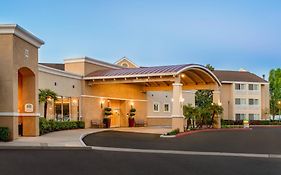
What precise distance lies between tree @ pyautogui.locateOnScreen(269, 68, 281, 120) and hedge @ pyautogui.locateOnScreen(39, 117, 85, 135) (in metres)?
44.6

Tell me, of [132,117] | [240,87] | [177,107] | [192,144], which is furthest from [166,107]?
[192,144]

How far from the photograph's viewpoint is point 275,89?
222 feet

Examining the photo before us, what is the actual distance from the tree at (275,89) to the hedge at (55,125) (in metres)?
44.6

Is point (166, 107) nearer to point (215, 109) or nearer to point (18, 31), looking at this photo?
point (215, 109)

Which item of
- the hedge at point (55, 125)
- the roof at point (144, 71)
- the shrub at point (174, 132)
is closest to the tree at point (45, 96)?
the hedge at point (55, 125)

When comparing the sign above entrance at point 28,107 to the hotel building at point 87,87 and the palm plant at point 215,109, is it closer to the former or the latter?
the hotel building at point 87,87

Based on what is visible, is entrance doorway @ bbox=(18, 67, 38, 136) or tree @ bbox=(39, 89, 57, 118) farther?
tree @ bbox=(39, 89, 57, 118)

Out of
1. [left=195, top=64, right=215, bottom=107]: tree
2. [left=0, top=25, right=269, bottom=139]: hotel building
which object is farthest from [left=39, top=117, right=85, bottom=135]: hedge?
[left=195, top=64, right=215, bottom=107]: tree

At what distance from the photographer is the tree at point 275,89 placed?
2601 inches

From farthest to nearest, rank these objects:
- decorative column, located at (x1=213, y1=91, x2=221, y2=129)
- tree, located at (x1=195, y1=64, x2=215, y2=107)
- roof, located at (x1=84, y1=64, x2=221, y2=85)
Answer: tree, located at (x1=195, y1=64, x2=215, y2=107) → decorative column, located at (x1=213, y1=91, x2=221, y2=129) → roof, located at (x1=84, y1=64, x2=221, y2=85)

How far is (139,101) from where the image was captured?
Result: 3953cm

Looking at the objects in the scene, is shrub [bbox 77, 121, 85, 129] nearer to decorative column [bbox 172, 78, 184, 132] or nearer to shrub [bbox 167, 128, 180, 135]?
decorative column [bbox 172, 78, 184, 132]

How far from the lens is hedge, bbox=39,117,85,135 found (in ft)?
78.6

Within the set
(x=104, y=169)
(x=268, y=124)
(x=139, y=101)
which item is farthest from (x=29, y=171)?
(x=268, y=124)
